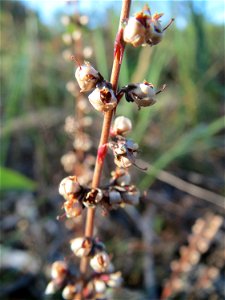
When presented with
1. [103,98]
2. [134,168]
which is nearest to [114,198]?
[103,98]

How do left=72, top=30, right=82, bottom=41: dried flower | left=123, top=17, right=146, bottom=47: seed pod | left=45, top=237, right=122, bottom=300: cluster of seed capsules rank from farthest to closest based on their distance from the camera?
left=72, top=30, right=82, bottom=41: dried flower
left=45, top=237, right=122, bottom=300: cluster of seed capsules
left=123, top=17, right=146, bottom=47: seed pod

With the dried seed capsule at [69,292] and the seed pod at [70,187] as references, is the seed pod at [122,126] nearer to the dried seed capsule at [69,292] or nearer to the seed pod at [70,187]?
the seed pod at [70,187]

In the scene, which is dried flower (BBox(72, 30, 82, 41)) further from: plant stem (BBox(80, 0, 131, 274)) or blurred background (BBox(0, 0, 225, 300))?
plant stem (BBox(80, 0, 131, 274))

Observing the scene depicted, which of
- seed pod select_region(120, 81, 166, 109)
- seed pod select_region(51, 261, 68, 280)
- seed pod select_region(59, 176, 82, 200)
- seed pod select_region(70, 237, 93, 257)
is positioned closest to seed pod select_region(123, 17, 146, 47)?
seed pod select_region(120, 81, 166, 109)

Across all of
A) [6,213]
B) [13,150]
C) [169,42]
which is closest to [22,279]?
[6,213]

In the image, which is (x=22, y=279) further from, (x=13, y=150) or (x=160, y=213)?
(x=13, y=150)

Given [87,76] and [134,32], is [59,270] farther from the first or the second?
[134,32]

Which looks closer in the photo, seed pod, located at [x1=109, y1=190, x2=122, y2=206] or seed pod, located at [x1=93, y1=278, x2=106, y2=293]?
seed pod, located at [x1=109, y1=190, x2=122, y2=206]
